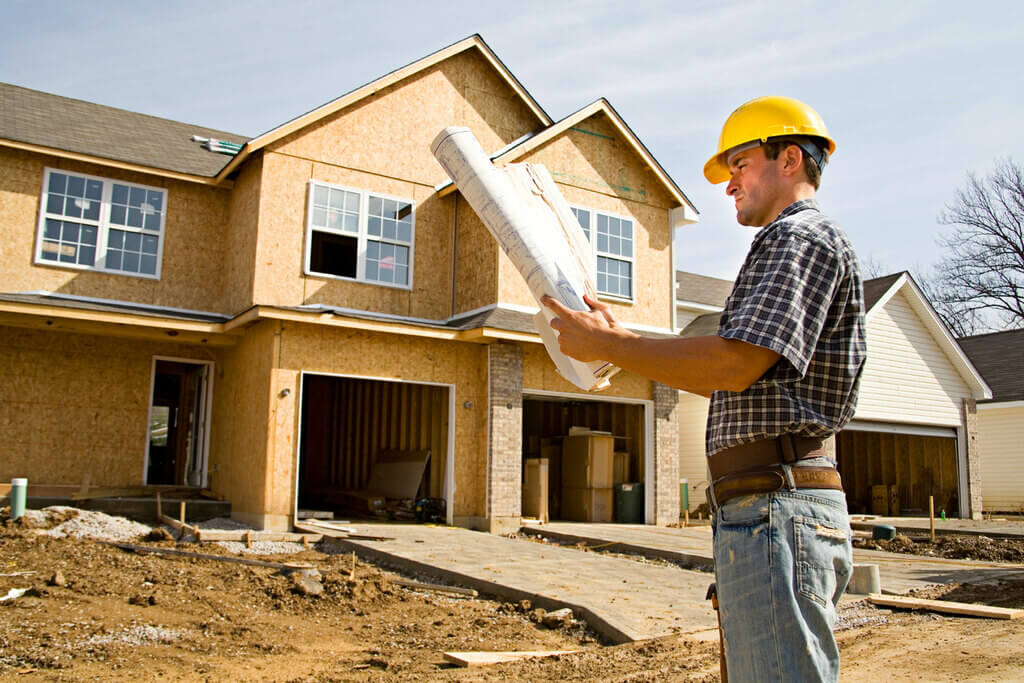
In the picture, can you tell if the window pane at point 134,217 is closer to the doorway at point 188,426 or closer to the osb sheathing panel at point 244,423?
the doorway at point 188,426

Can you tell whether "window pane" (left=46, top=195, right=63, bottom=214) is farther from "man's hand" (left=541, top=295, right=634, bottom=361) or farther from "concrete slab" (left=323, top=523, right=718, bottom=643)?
"man's hand" (left=541, top=295, right=634, bottom=361)

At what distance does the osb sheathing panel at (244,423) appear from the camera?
13930 millimetres

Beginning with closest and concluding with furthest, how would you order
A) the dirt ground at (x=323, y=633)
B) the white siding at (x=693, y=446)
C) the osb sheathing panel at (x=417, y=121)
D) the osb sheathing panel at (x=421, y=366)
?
the dirt ground at (x=323, y=633) → the osb sheathing panel at (x=421, y=366) → the osb sheathing panel at (x=417, y=121) → the white siding at (x=693, y=446)

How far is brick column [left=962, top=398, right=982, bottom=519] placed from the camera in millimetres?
21984

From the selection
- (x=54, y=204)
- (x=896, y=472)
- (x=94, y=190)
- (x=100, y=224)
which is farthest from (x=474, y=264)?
(x=896, y=472)

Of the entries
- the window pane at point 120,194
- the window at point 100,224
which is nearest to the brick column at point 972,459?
the window at point 100,224

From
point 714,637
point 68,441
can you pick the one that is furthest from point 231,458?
point 714,637

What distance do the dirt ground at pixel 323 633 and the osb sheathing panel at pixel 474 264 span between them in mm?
6736

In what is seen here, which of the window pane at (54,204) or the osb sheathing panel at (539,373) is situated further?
the osb sheathing panel at (539,373)

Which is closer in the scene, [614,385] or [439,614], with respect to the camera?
[439,614]

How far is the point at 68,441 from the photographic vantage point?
48.7ft

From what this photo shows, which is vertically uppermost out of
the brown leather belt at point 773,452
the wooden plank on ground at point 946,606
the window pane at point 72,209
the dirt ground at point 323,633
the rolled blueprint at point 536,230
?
the window pane at point 72,209

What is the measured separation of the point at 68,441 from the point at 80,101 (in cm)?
764

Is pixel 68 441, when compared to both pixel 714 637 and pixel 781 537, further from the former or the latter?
pixel 781 537
